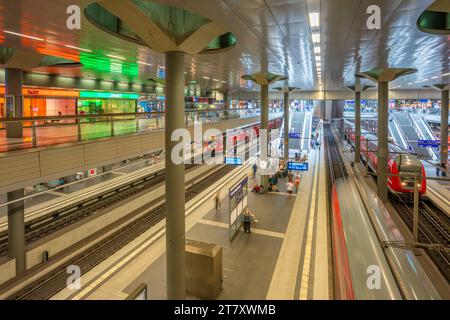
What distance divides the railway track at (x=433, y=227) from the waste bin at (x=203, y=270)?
264 inches

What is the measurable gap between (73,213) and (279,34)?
11153 millimetres

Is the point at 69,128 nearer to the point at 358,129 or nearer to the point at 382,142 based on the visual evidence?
the point at 382,142

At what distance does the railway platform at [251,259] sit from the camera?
26.3 feet

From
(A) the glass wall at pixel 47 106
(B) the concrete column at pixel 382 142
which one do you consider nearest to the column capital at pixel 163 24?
(A) the glass wall at pixel 47 106

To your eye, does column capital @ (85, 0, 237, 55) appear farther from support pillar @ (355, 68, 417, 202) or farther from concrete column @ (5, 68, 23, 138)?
support pillar @ (355, 68, 417, 202)

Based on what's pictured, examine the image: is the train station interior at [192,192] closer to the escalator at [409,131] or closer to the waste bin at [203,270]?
the waste bin at [203,270]

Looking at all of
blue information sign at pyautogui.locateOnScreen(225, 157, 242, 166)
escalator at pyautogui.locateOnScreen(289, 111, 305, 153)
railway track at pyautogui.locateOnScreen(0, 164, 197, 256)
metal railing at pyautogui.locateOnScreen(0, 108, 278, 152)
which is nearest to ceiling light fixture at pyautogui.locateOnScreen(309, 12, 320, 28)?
metal railing at pyautogui.locateOnScreen(0, 108, 278, 152)

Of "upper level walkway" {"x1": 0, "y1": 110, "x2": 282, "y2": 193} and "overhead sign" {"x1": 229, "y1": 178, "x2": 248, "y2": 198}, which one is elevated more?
"upper level walkway" {"x1": 0, "y1": 110, "x2": 282, "y2": 193}

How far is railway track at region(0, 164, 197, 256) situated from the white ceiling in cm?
654

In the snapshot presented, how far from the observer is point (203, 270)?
7828 mm

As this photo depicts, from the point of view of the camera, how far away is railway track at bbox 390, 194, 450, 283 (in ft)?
31.3

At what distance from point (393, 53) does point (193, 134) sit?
935 centimetres
